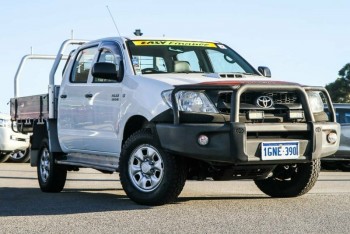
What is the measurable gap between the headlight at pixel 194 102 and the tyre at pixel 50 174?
3392mm

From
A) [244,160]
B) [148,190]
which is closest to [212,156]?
[244,160]

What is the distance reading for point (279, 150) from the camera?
27.4ft

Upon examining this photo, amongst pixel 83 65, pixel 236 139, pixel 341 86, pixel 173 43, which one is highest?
pixel 173 43

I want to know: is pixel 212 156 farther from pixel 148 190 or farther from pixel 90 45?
pixel 90 45

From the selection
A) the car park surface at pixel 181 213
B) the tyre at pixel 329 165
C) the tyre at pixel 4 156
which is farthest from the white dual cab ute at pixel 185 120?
the tyre at pixel 4 156

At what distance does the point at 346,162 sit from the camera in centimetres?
1900

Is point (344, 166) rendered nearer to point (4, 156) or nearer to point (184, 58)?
point (4, 156)

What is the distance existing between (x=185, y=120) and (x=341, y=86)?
178 ft

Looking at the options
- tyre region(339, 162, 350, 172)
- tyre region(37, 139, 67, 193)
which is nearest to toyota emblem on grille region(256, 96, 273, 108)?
tyre region(37, 139, 67, 193)

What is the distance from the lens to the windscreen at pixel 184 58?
9.70 m

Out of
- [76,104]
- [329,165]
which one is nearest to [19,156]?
[329,165]

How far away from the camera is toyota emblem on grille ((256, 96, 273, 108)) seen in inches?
333

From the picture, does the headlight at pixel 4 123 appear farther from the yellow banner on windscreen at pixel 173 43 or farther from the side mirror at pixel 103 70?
the side mirror at pixel 103 70

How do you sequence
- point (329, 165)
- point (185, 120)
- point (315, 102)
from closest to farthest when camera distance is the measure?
point (185, 120) < point (315, 102) < point (329, 165)
